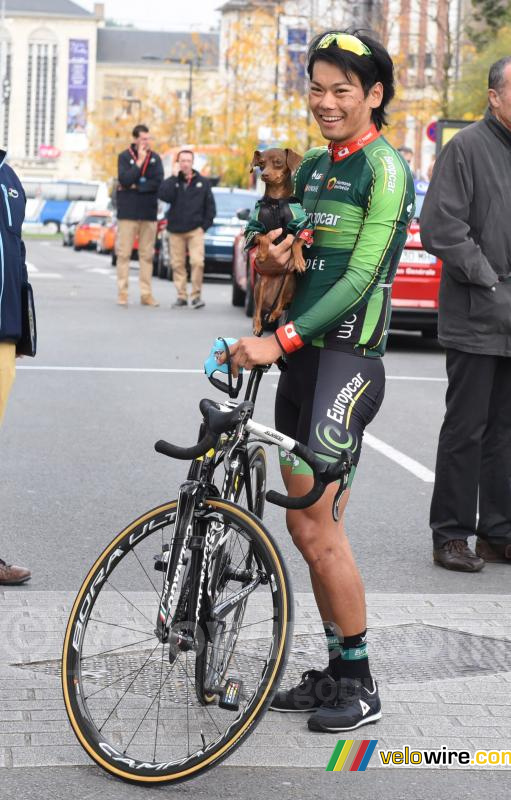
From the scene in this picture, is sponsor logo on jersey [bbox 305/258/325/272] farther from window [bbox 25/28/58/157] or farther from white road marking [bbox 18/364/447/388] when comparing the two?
window [bbox 25/28/58/157]

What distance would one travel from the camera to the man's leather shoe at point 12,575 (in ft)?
20.1

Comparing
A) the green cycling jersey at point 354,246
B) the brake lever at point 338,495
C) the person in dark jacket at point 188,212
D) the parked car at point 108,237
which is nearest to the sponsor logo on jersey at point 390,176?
the green cycling jersey at point 354,246

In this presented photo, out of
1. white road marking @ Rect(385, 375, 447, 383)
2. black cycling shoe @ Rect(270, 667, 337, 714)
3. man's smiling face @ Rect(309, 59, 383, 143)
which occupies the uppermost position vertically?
man's smiling face @ Rect(309, 59, 383, 143)

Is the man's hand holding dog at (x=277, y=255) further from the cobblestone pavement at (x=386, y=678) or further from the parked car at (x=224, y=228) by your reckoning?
the parked car at (x=224, y=228)

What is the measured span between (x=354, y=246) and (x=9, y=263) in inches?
71.1

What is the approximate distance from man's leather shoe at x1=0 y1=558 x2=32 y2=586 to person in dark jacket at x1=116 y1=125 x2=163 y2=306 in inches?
557

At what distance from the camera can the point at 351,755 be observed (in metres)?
4.24

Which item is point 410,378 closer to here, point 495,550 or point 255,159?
point 495,550

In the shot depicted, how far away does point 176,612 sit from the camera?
4.04 m

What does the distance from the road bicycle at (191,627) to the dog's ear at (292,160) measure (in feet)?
2.29

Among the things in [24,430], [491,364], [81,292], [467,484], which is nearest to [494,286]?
[491,364]

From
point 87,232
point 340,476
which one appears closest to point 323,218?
point 340,476

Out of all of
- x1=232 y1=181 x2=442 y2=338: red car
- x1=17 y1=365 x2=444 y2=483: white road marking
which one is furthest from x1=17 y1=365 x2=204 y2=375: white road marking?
x1=232 y1=181 x2=442 y2=338: red car

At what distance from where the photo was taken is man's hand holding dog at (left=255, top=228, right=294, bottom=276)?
431 centimetres
